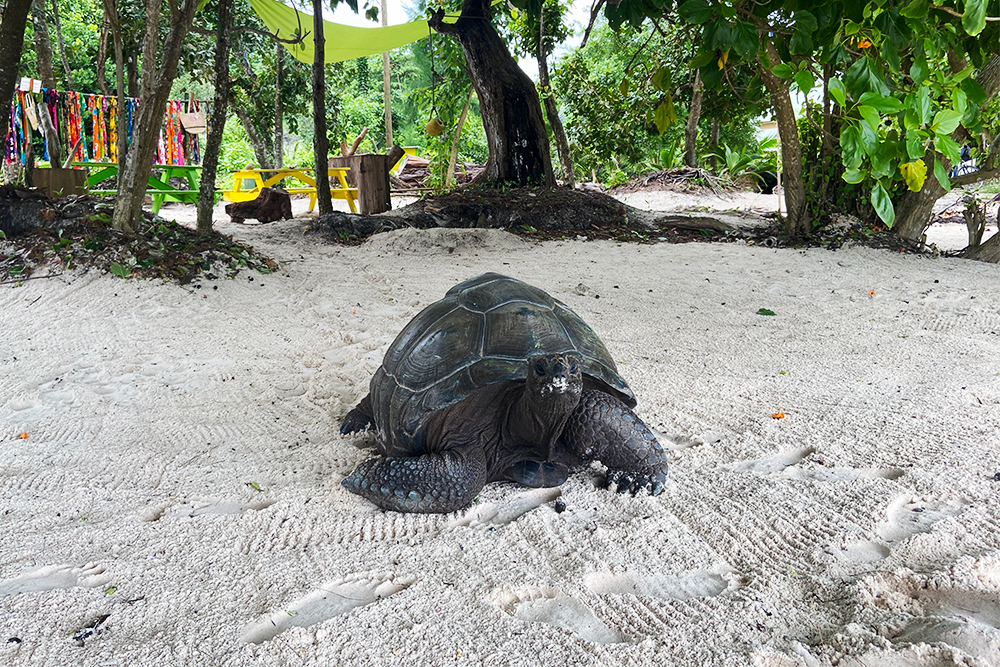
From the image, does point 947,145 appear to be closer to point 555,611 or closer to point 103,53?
point 555,611

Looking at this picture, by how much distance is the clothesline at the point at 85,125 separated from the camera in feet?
29.8

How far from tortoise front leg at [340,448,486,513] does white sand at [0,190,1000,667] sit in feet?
0.17

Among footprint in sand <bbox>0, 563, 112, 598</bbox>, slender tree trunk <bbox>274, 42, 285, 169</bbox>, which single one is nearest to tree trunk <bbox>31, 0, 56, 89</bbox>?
slender tree trunk <bbox>274, 42, 285, 169</bbox>

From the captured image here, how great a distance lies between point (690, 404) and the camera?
283 cm

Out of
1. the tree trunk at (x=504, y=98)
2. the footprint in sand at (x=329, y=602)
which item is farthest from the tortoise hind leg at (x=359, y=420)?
the tree trunk at (x=504, y=98)

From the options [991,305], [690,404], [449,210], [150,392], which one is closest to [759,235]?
[991,305]

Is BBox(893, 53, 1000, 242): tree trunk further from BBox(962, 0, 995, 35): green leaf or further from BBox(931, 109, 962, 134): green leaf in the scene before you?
BBox(962, 0, 995, 35): green leaf

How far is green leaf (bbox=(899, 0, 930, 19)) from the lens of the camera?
8.36 feet

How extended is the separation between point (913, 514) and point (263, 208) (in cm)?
852

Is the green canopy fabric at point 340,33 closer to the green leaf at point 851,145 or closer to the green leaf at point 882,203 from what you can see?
the green leaf at point 851,145

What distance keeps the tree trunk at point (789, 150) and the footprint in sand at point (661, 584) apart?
4.56m

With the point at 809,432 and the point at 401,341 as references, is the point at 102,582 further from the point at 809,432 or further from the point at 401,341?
the point at 809,432

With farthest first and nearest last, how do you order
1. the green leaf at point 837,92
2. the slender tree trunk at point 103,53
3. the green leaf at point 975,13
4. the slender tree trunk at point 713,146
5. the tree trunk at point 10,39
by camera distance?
1. the slender tree trunk at point 713,146
2. the slender tree trunk at point 103,53
3. the tree trunk at point 10,39
4. the green leaf at point 837,92
5. the green leaf at point 975,13

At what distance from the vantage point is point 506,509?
6.70 feet
